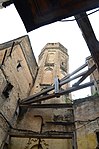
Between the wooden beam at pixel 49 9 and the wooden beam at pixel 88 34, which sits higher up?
the wooden beam at pixel 88 34

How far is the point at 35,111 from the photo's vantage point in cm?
1397

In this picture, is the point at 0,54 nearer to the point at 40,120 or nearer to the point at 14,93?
the point at 14,93

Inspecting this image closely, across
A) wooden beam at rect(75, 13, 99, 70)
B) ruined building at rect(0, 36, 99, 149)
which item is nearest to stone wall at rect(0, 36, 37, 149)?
ruined building at rect(0, 36, 99, 149)

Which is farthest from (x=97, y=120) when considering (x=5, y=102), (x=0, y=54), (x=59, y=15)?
(x=59, y=15)

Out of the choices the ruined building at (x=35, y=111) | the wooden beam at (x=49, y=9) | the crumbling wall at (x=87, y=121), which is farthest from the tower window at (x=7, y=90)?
the wooden beam at (x=49, y=9)

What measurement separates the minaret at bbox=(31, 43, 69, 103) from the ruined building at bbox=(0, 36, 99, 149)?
25 centimetres

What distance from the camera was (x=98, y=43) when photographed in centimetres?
446

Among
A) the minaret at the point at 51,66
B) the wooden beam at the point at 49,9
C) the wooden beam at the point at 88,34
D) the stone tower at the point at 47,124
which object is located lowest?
the wooden beam at the point at 49,9

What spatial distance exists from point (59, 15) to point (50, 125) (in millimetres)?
10838

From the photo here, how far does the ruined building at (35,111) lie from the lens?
9.94 metres

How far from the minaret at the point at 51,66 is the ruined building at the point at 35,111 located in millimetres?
249

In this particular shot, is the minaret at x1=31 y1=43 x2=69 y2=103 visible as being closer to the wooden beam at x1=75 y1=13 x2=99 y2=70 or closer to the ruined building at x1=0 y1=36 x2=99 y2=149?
the ruined building at x1=0 y1=36 x2=99 y2=149

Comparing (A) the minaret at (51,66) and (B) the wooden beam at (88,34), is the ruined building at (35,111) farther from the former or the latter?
(B) the wooden beam at (88,34)

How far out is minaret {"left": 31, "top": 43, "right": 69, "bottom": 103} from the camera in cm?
1775
